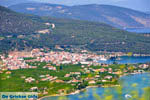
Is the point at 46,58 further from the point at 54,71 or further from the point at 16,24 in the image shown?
the point at 16,24

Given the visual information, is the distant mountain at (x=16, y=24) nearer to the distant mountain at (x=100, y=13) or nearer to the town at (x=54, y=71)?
the town at (x=54, y=71)

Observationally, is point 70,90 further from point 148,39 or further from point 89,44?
point 148,39

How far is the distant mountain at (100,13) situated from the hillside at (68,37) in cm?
2463

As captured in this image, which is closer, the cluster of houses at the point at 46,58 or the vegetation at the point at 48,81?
the vegetation at the point at 48,81

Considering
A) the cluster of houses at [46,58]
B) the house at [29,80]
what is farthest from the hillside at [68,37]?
the house at [29,80]

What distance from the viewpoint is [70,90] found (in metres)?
14.2

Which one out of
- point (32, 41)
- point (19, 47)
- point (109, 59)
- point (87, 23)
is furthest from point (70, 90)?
point (87, 23)

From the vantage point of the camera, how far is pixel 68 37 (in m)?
33.0

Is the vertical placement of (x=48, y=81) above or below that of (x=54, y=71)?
above

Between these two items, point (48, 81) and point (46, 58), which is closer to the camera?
point (48, 81)

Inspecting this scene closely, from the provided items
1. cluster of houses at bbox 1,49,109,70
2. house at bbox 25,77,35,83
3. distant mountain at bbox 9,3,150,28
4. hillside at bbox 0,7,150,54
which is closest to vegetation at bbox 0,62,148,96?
house at bbox 25,77,35,83

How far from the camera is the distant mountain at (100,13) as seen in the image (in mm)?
63647

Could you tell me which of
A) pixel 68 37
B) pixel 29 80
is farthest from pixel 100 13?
pixel 29 80

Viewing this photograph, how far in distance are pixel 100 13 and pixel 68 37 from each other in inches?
1331
